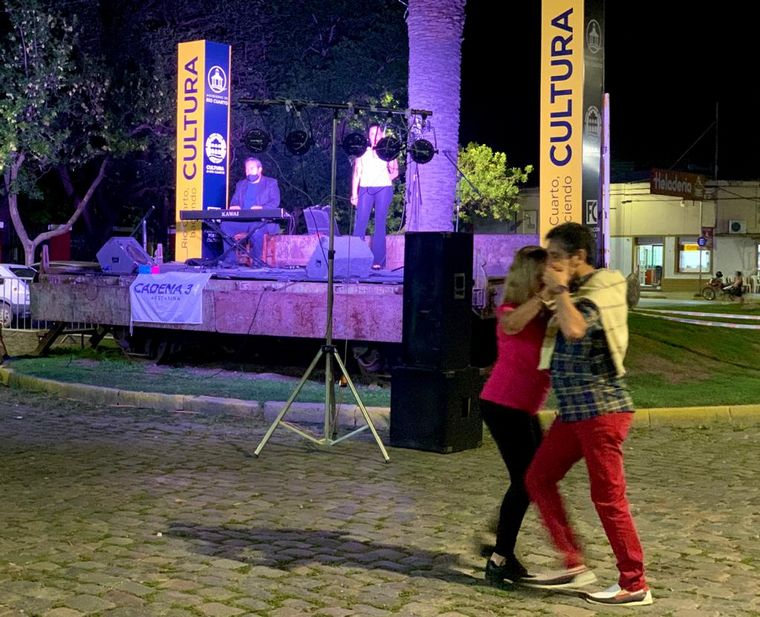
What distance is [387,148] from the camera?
13070mm

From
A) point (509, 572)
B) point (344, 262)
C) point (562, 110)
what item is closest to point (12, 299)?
point (344, 262)

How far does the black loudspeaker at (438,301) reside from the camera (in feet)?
29.6

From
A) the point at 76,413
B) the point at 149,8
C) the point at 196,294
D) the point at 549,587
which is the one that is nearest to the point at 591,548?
the point at 549,587

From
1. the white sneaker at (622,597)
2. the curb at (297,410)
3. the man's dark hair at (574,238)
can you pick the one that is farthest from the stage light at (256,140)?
the white sneaker at (622,597)

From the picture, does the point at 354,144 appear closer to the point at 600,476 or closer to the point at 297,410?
the point at 297,410

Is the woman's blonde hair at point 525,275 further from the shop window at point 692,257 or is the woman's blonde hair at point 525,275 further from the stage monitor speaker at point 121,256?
the shop window at point 692,257

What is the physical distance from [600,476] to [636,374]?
32.4 ft

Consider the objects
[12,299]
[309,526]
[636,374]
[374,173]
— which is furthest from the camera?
[12,299]

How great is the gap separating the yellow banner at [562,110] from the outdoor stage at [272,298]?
1.75 meters

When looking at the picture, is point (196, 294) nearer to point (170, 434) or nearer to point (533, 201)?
point (170, 434)

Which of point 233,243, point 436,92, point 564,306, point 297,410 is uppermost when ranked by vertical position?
point 436,92

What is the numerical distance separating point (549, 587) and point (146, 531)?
2517 mm

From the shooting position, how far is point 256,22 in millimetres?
29562

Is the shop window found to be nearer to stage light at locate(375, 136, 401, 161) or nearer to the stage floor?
the stage floor
